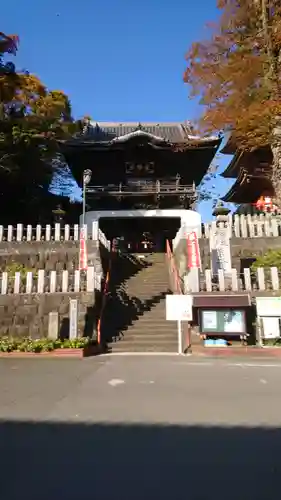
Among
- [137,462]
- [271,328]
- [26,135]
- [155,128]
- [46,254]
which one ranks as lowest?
[137,462]

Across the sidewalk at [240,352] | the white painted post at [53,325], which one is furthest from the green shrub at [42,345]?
the sidewalk at [240,352]

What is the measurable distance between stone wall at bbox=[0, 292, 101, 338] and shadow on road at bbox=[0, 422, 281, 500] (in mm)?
8204

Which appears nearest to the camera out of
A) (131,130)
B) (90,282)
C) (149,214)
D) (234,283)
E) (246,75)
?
(246,75)

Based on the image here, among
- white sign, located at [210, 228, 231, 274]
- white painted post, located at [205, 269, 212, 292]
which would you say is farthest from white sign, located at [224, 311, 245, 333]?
white sign, located at [210, 228, 231, 274]

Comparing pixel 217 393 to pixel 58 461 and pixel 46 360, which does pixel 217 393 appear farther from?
pixel 46 360

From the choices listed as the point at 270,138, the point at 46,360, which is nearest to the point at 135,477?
the point at 46,360

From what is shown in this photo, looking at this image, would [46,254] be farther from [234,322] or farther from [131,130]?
[131,130]

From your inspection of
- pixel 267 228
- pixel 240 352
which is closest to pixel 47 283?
pixel 240 352

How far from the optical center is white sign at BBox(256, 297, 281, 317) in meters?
11.9

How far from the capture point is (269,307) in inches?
468

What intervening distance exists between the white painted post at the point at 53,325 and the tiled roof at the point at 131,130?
1641 cm

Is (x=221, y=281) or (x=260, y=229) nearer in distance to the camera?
(x=221, y=281)

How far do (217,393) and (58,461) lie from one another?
333cm

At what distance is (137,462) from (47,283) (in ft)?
35.1
